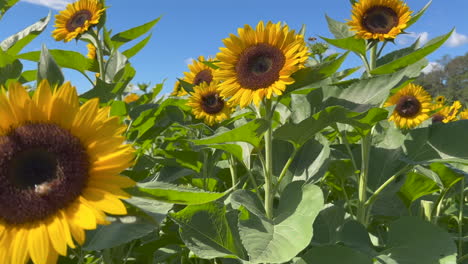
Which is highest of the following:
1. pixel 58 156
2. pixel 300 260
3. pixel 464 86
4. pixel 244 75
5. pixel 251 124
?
pixel 464 86

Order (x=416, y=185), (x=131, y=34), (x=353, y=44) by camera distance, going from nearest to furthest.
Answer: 1. (x=353, y=44)
2. (x=416, y=185)
3. (x=131, y=34)

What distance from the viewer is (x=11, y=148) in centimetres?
97

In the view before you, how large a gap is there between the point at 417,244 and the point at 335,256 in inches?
14.6

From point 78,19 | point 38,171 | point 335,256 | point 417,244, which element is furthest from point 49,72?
point 78,19

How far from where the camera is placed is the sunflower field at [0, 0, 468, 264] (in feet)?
3.17

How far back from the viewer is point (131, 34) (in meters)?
2.59

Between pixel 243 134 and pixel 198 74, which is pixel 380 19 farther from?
pixel 198 74

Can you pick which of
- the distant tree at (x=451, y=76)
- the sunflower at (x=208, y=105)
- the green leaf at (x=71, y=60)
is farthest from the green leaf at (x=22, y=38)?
the distant tree at (x=451, y=76)

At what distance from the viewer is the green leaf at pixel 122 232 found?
1042mm

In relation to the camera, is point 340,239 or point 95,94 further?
point 95,94

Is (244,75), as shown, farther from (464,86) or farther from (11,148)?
(464,86)

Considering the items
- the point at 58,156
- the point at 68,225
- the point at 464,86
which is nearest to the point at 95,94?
the point at 58,156

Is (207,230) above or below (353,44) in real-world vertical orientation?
below

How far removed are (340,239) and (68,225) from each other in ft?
3.11
